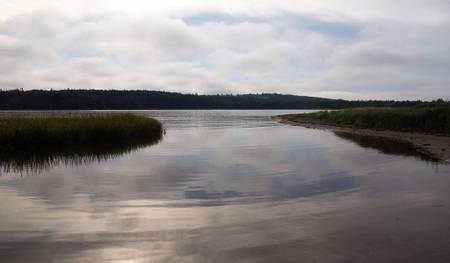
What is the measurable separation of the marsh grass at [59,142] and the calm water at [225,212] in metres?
1.16

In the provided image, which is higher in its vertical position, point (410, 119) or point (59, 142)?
point (410, 119)

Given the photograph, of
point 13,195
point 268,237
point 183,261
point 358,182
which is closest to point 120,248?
point 183,261

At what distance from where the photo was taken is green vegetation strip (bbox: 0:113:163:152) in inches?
714

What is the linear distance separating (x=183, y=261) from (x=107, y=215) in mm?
2872

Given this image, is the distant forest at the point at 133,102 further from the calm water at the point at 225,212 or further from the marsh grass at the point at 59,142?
the calm water at the point at 225,212

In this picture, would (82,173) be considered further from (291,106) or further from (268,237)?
(291,106)

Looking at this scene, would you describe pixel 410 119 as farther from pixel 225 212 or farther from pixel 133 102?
pixel 133 102

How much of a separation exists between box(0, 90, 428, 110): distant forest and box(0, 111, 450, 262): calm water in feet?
249

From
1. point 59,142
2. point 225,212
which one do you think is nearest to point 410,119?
point 59,142

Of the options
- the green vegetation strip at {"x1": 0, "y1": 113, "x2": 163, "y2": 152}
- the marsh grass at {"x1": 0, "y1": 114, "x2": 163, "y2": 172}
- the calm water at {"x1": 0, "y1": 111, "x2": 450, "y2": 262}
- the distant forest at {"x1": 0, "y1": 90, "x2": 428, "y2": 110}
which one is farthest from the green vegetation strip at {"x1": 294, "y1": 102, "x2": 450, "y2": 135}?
the distant forest at {"x1": 0, "y1": 90, "x2": 428, "y2": 110}

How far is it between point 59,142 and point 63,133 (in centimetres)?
56

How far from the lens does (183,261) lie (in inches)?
213

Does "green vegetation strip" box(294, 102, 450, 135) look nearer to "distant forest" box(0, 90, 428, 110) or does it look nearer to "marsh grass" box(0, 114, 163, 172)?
"marsh grass" box(0, 114, 163, 172)

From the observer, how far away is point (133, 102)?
484ft
